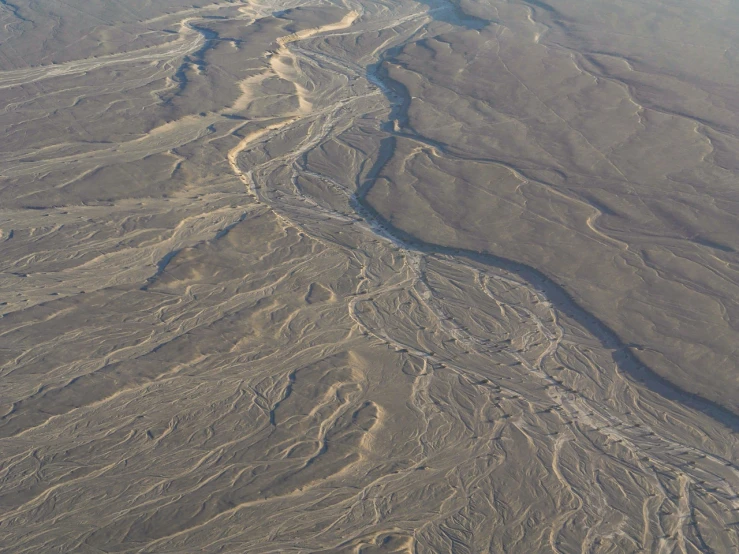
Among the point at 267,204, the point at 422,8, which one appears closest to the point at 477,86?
the point at 267,204

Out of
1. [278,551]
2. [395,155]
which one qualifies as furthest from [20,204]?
[278,551]

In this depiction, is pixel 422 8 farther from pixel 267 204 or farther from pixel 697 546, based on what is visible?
pixel 697 546

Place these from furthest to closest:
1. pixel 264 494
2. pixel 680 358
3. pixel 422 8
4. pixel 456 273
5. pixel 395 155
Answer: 1. pixel 422 8
2. pixel 395 155
3. pixel 456 273
4. pixel 680 358
5. pixel 264 494

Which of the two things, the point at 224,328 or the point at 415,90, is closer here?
the point at 224,328

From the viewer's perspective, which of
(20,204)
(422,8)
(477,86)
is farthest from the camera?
(422,8)

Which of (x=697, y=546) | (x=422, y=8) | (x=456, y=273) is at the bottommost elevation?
(x=422, y=8)

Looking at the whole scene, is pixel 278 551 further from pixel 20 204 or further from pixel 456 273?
pixel 20 204

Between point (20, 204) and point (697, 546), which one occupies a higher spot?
point (697, 546)
